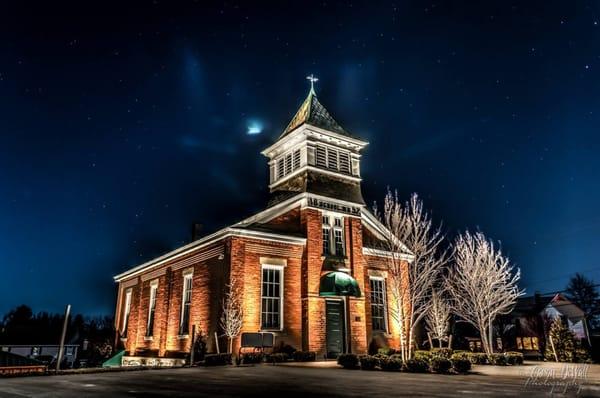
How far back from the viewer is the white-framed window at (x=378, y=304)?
25844mm

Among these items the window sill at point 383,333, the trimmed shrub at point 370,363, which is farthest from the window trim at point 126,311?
the trimmed shrub at point 370,363

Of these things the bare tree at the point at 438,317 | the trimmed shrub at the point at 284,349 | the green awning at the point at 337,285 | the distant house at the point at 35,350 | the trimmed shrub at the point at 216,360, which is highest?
the green awning at the point at 337,285

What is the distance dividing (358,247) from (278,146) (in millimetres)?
8179

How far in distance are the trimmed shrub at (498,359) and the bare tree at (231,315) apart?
1087 cm

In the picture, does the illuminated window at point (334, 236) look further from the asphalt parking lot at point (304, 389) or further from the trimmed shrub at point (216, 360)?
the asphalt parking lot at point (304, 389)

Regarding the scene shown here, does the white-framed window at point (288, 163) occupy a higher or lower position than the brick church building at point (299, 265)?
higher

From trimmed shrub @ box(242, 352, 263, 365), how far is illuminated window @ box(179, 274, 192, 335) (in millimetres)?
6391

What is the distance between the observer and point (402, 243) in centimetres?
2100

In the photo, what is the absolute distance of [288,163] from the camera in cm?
2747

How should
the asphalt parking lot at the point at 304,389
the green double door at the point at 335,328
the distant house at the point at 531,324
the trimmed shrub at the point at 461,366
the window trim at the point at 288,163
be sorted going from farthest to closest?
the distant house at the point at 531,324, the window trim at the point at 288,163, the green double door at the point at 335,328, the trimmed shrub at the point at 461,366, the asphalt parking lot at the point at 304,389

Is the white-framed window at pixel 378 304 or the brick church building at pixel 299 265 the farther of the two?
the white-framed window at pixel 378 304

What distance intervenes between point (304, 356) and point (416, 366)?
6746 mm

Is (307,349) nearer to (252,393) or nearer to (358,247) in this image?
(358,247)

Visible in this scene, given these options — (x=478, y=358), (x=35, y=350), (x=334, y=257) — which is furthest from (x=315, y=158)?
(x=35, y=350)
